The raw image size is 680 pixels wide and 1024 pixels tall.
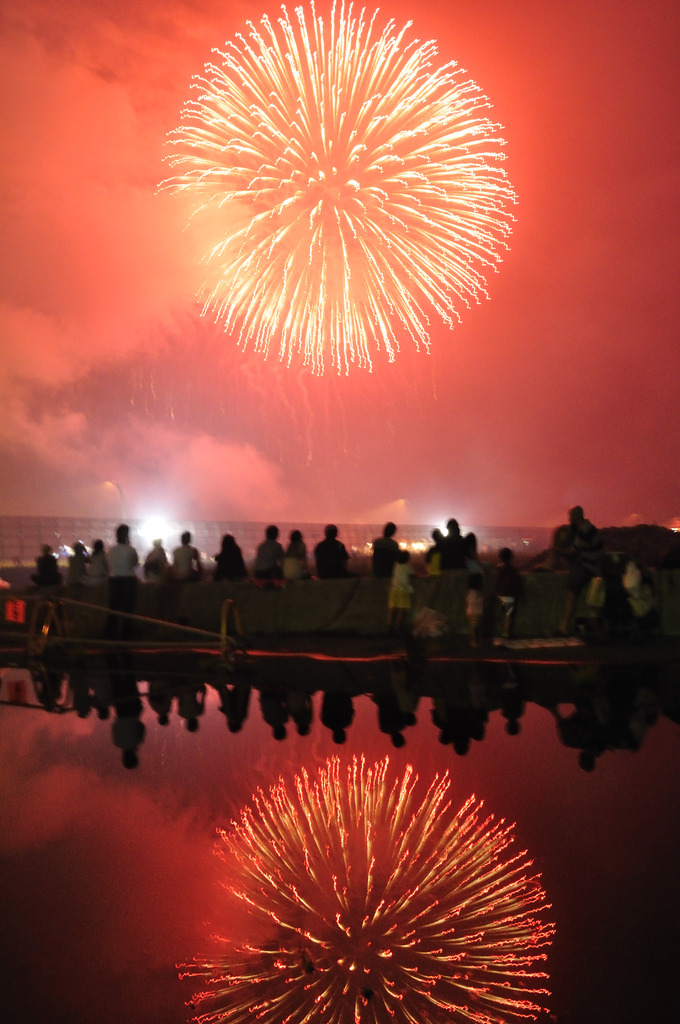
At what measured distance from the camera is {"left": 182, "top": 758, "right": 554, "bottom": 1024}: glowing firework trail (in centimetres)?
314

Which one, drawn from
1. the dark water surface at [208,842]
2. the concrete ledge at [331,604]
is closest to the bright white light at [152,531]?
the concrete ledge at [331,604]

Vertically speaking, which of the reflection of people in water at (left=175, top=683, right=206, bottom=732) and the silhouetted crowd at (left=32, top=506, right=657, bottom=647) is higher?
the silhouetted crowd at (left=32, top=506, right=657, bottom=647)

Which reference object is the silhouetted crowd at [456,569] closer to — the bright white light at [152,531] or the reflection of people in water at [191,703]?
the reflection of people in water at [191,703]

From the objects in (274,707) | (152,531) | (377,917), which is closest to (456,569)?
(274,707)

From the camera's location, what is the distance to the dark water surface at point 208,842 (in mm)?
3293

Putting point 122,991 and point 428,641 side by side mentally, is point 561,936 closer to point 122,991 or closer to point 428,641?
point 122,991

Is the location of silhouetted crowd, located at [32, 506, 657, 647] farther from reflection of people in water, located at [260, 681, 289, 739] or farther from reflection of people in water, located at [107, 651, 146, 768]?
reflection of people in water, located at [260, 681, 289, 739]

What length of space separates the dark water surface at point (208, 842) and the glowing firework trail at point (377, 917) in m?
0.14

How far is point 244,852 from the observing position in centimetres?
459

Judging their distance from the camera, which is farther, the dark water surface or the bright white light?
the bright white light

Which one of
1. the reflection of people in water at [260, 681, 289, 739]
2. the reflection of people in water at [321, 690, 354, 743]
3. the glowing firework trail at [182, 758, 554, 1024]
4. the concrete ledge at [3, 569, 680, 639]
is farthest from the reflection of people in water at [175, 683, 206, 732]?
the concrete ledge at [3, 569, 680, 639]

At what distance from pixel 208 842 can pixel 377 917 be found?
1.37 meters

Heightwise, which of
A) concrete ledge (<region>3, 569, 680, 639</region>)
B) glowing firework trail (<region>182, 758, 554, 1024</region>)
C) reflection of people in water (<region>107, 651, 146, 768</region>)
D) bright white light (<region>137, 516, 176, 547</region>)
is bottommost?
glowing firework trail (<region>182, 758, 554, 1024</region>)

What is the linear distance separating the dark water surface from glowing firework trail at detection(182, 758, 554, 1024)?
14 centimetres
